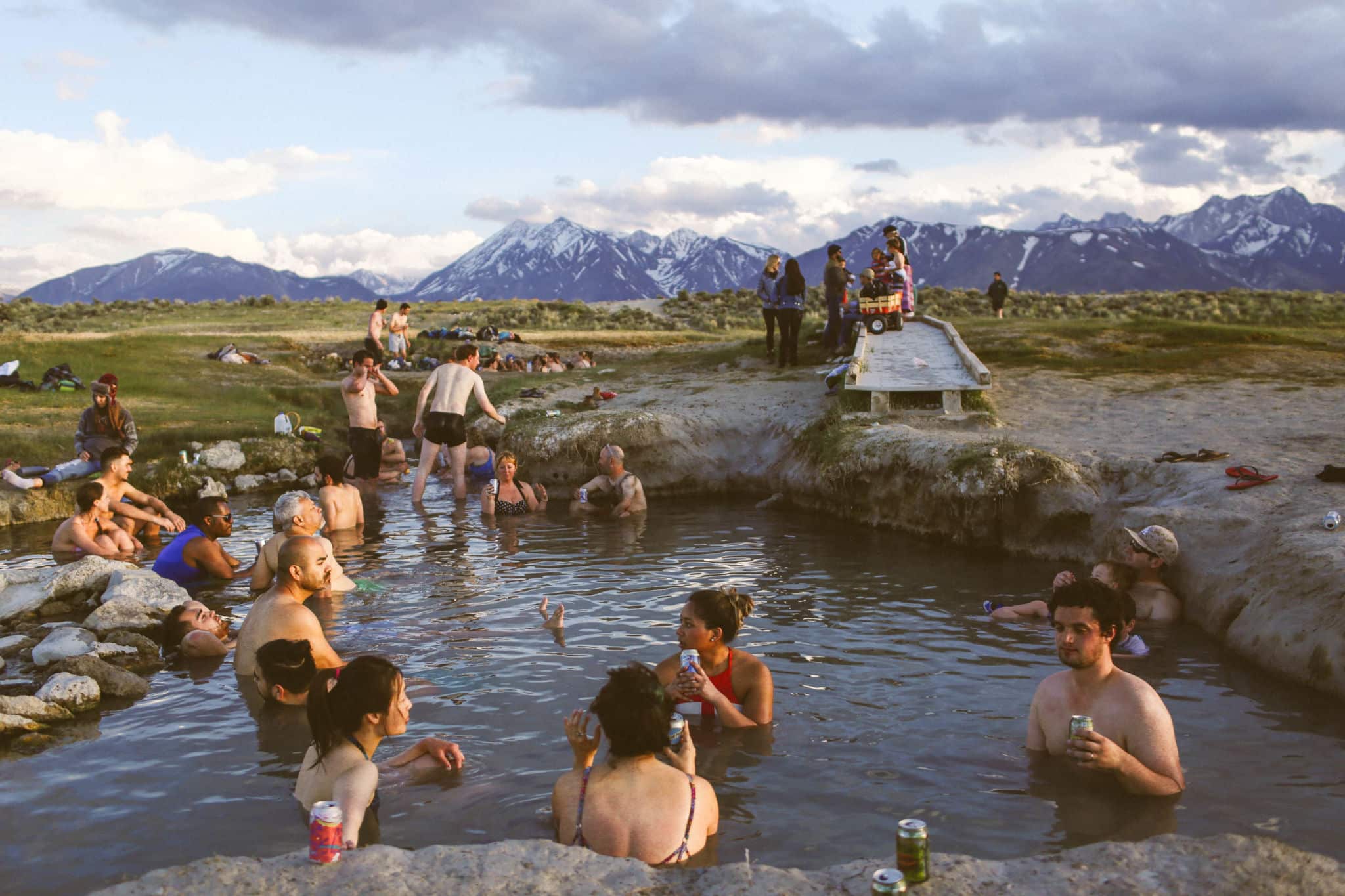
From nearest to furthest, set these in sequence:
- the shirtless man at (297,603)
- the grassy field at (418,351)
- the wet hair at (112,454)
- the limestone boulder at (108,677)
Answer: the shirtless man at (297,603) → the limestone boulder at (108,677) → the wet hair at (112,454) → the grassy field at (418,351)

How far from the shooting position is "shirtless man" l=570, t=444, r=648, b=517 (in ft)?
48.8

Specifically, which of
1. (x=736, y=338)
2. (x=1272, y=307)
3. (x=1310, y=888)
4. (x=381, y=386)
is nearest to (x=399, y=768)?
(x=1310, y=888)

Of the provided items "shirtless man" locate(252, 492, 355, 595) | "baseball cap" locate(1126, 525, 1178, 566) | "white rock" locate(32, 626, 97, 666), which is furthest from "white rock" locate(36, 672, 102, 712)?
"baseball cap" locate(1126, 525, 1178, 566)

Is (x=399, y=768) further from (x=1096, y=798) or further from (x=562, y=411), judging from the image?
(x=562, y=411)

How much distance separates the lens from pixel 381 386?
635 inches

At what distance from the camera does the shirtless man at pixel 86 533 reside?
490 inches

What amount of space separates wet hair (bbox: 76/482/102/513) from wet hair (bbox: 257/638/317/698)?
6.63m

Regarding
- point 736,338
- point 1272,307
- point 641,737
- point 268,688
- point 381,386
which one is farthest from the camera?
point 1272,307

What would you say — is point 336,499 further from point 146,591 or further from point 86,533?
point 146,591

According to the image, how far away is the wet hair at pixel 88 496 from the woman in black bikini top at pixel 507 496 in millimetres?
4740

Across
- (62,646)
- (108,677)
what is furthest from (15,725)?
(62,646)

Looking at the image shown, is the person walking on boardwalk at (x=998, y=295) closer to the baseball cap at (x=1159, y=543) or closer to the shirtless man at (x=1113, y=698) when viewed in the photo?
the baseball cap at (x=1159, y=543)

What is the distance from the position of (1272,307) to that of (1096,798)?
42.8 meters

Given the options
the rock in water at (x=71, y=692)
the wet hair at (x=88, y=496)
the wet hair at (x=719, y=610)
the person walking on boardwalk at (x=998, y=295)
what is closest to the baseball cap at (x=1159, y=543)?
the wet hair at (x=719, y=610)
